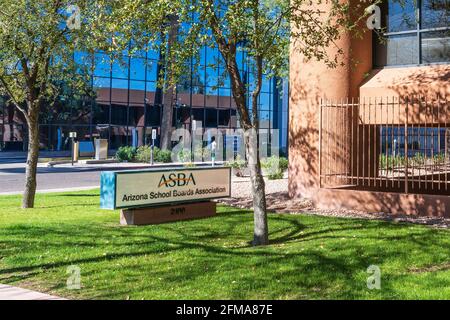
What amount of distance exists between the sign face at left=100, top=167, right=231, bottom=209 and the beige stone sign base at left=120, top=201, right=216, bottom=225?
0.43 ft

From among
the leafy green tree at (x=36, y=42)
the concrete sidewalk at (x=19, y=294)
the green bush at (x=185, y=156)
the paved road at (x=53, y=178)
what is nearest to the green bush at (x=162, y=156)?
the green bush at (x=185, y=156)

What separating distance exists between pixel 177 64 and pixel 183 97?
38594mm

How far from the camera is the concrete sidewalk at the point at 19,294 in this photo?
622 centimetres

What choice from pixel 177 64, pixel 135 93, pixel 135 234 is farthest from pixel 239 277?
pixel 135 93

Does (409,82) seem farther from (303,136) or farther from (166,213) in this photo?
(166,213)

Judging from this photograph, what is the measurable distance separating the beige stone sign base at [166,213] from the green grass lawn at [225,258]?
40 cm

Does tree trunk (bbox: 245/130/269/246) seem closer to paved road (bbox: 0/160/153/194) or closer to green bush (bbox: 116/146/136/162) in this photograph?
paved road (bbox: 0/160/153/194)

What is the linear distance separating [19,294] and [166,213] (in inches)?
227

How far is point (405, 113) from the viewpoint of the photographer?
1319 centimetres

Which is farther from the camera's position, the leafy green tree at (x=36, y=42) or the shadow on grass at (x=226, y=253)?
the leafy green tree at (x=36, y=42)

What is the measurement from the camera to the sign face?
11.2m

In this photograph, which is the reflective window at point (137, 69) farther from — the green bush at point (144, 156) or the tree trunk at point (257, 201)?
the tree trunk at point (257, 201)

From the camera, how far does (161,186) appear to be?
12.0m
